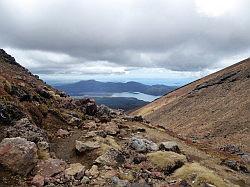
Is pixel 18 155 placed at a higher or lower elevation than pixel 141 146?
higher

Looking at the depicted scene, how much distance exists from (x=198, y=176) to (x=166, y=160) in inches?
115

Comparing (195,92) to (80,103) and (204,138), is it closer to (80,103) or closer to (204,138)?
(204,138)

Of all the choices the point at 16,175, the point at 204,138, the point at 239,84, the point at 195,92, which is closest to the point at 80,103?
the point at 16,175

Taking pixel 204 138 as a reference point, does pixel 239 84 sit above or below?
above

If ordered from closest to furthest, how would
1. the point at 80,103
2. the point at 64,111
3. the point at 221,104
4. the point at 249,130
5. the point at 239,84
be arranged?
the point at 64,111 → the point at 80,103 → the point at 249,130 → the point at 221,104 → the point at 239,84

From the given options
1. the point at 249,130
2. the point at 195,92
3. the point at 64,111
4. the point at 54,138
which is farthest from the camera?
the point at 195,92

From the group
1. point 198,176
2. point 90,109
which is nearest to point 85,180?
point 198,176

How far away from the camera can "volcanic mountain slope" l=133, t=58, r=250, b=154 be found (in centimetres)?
7975

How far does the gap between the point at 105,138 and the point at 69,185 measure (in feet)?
31.9

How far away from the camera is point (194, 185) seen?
1152 inches

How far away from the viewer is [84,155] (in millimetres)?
31859

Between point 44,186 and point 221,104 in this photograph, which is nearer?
point 44,186

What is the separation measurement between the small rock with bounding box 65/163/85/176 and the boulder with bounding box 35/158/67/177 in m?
0.46

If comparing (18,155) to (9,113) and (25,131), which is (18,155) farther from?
(9,113)
